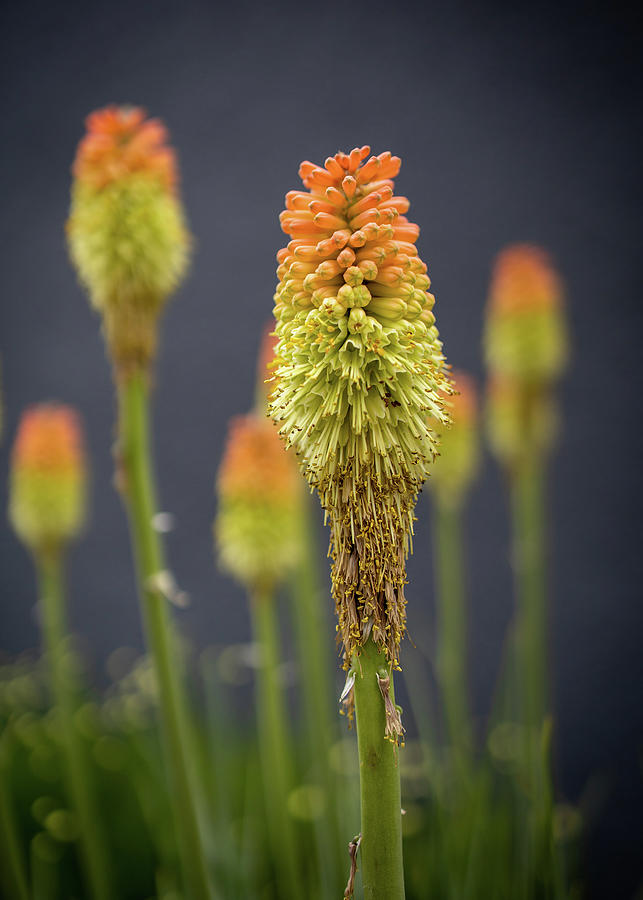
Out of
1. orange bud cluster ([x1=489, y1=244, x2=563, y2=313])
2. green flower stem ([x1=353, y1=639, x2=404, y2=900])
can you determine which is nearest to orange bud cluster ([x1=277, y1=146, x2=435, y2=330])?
green flower stem ([x1=353, y1=639, x2=404, y2=900])

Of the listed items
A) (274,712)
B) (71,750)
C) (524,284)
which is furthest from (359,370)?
(524,284)

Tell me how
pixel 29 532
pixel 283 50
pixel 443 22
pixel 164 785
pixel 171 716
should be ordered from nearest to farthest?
pixel 171 716 → pixel 29 532 → pixel 164 785 → pixel 443 22 → pixel 283 50

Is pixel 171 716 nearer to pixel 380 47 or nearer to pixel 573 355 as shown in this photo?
pixel 573 355

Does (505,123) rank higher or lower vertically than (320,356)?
higher

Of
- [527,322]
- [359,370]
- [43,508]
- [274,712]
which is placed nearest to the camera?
[359,370]

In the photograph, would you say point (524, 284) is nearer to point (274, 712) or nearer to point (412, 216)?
point (274, 712)

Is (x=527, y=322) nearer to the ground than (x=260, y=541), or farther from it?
farther from it

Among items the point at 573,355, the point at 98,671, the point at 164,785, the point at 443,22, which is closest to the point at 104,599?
the point at 98,671
